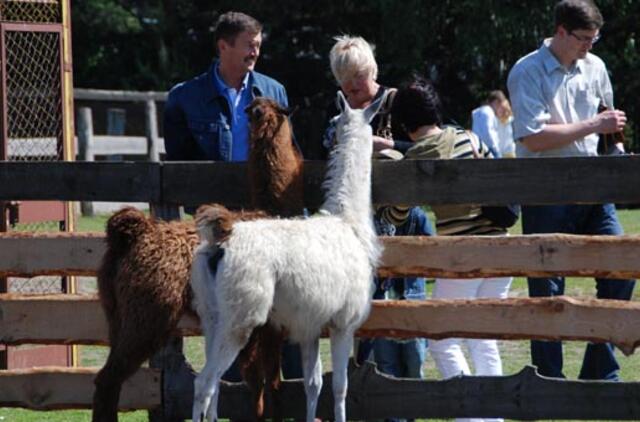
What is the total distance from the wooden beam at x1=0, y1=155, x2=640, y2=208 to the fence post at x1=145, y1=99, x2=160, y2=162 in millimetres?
18421

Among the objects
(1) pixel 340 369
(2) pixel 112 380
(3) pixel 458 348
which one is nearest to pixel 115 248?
(2) pixel 112 380

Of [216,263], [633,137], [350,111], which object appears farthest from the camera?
[633,137]

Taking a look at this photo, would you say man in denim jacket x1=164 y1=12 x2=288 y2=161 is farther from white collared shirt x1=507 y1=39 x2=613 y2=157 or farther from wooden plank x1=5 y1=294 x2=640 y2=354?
white collared shirt x1=507 y1=39 x2=613 y2=157

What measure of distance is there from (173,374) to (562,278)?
7.17ft

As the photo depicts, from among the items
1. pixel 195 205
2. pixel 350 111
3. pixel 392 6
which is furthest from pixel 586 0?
pixel 392 6

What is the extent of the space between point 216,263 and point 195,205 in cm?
99

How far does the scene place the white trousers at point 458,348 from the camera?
23.5 ft

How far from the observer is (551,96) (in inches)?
294

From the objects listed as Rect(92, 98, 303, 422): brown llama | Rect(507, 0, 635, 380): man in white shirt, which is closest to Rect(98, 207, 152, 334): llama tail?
Rect(92, 98, 303, 422): brown llama

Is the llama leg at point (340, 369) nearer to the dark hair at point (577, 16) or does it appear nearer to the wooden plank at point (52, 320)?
the wooden plank at point (52, 320)

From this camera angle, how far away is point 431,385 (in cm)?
670

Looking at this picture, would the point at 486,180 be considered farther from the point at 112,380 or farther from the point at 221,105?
the point at 112,380

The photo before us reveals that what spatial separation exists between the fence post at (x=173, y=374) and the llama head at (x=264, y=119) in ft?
2.44

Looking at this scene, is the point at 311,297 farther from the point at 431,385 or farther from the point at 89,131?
the point at 89,131
